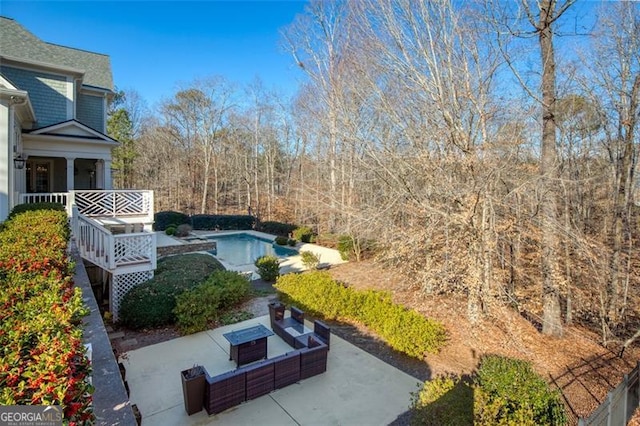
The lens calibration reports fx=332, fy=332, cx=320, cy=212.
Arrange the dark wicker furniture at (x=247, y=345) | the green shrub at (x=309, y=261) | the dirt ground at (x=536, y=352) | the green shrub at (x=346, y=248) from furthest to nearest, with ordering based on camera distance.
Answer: the green shrub at (x=346, y=248)
the green shrub at (x=309, y=261)
the dirt ground at (x=536, y=352)
the dark wicker furniture at (x=247, y=345)

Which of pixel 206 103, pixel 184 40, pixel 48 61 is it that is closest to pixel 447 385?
pixel 48 61

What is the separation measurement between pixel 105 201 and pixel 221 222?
13.3 m

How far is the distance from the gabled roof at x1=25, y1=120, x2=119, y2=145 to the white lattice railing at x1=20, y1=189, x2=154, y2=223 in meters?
2.07

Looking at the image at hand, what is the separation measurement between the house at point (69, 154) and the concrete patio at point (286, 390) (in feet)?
9.02

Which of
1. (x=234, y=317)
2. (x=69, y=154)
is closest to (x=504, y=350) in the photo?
(x=234, y=317)

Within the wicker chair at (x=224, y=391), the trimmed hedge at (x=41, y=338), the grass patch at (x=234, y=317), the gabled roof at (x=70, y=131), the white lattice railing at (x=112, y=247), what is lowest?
the grass patch at (x=234, y=317)

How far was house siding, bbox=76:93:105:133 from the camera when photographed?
13.6 m

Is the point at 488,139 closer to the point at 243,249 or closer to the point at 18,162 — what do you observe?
the point at 18,162

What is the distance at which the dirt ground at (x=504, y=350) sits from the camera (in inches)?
220

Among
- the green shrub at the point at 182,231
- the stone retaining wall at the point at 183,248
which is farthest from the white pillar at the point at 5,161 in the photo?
the green shrub at the point at 182,231

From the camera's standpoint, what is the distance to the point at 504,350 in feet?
20.9

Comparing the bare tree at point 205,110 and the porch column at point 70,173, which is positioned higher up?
the bare tree at point 205,110

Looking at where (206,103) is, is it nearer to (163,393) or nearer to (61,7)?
(61,7)

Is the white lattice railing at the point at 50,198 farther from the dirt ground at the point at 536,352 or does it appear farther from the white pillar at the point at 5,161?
the dirt ground at the point at 536,352
